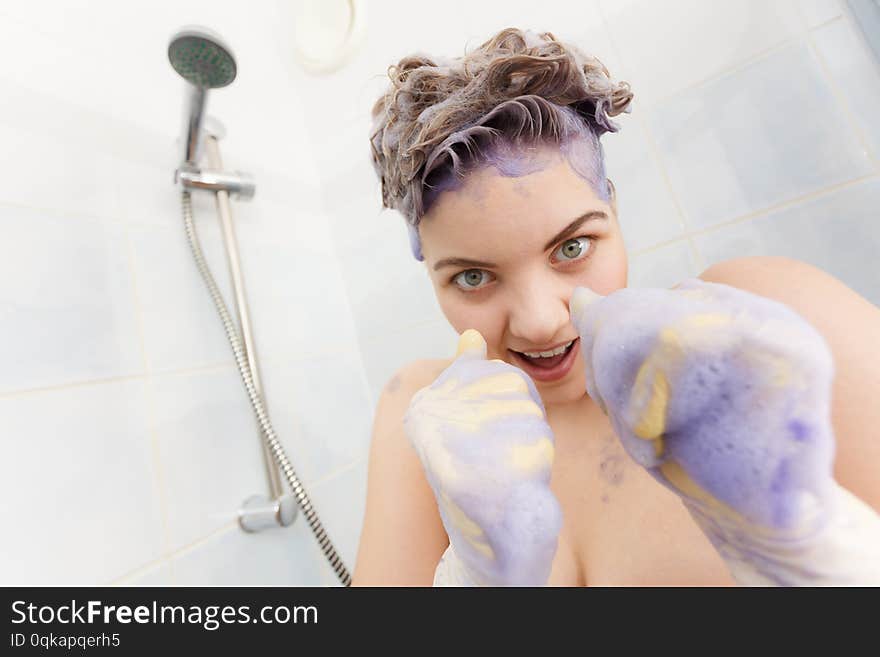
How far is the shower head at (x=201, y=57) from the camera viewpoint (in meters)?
0.51

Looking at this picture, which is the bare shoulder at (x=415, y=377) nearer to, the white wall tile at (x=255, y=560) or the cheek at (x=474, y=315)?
the cheek at (x=474, y=315)

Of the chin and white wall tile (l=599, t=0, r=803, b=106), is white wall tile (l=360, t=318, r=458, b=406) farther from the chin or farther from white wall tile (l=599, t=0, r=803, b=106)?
white wall tile (l=599, t=0, r=803, b=106)

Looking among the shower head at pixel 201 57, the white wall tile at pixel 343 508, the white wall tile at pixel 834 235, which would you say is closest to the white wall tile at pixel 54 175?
the shower head at pixel 201 57

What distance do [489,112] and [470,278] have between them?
17cm

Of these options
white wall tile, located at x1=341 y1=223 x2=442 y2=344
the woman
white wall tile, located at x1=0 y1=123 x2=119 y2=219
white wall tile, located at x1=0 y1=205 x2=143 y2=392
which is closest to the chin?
the woman

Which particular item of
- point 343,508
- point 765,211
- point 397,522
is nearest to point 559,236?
point 397,522

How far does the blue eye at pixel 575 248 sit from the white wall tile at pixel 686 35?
0.50 m

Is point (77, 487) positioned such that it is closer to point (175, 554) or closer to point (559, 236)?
point (175, 554)

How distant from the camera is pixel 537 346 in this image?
43cm

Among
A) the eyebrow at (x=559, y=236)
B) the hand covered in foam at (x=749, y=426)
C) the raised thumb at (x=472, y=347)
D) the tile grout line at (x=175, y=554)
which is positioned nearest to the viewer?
the hand covered in foam at (x=749, y=426)

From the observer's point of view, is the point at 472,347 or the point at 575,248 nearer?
the point at 472,347

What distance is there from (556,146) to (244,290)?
59 centimetres

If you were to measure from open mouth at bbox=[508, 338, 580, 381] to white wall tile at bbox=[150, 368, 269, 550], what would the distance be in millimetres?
497
